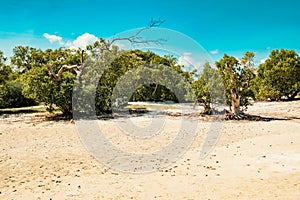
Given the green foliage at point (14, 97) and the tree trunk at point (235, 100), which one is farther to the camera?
the green foliage at point (14, 97)

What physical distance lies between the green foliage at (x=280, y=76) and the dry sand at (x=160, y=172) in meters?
22.7

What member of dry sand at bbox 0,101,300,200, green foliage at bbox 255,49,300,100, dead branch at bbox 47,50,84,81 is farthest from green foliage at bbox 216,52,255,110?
green foliage at bbox 255,49,300,100

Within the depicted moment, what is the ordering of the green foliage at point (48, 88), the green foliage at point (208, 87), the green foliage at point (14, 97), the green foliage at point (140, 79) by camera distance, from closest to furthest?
the green foliage at point (48, 88) < the green foliage at point (208, 87) < the green foliage at point (140, 79) < the green foliage at point (14, 97)

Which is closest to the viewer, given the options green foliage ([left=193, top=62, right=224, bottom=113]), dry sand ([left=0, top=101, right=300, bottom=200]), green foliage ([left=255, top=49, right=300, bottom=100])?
dry sand ([left=0, top=101, right=300, bottom=200])

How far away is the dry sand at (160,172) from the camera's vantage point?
575 cm

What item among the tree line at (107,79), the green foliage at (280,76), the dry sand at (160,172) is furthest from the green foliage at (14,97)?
the green foliage at (280,76)

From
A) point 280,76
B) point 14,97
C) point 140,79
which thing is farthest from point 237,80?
point 14,97

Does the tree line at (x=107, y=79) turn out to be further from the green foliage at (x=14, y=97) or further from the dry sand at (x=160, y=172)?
the dry sand at (x=160, y=172)

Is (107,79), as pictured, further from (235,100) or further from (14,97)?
(14,97)

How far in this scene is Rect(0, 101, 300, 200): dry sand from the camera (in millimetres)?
5746

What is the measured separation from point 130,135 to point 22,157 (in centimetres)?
511

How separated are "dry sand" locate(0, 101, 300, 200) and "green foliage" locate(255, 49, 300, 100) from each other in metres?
22.7

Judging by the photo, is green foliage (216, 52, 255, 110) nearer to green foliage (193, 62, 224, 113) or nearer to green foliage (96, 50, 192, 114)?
green foliage (193, 62, 224, 113)

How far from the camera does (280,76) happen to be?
107ft
